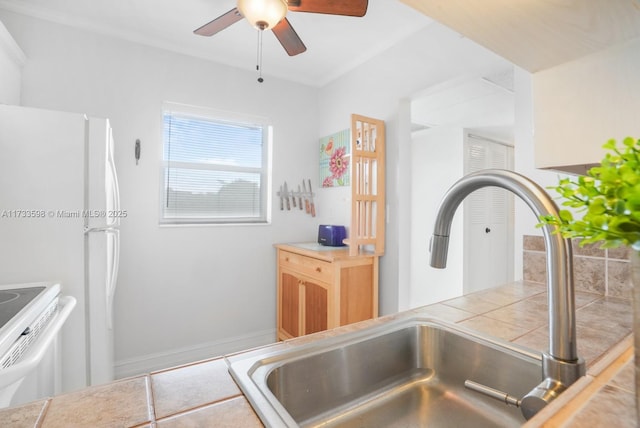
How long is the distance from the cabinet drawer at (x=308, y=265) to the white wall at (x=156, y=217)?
0.92 feet

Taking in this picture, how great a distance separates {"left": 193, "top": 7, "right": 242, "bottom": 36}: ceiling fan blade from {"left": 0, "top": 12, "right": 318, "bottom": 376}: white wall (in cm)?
92

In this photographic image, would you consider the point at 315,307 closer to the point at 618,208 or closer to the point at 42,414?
the point at 42,414

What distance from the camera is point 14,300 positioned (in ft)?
3.83

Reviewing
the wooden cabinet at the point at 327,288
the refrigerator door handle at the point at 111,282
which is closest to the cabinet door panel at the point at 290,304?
the wooden cabinet at the point at 327,288

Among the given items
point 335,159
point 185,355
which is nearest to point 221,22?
point 335,159

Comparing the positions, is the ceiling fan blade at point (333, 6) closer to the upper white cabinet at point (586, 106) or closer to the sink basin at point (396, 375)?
the upper white cabinet at point (586, 106)

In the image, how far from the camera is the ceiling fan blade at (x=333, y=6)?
1.46m

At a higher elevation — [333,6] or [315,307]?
[333,6]

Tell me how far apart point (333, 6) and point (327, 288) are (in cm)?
172

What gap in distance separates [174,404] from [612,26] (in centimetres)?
107

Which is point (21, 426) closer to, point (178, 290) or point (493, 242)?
point (178, 290)

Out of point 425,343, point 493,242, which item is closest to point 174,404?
point 425,343

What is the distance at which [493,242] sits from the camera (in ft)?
12.9

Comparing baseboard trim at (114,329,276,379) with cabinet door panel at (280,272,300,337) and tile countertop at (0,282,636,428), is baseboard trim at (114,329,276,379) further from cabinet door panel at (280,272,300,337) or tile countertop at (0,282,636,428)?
tile countertop at (0,282,636,428)
